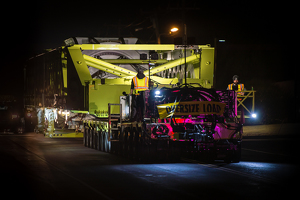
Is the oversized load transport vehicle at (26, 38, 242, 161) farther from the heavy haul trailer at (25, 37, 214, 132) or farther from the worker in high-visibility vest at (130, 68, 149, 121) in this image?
the worker in high-visibility vest at (130, 68, 149, 121)

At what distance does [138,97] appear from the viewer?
14.7 m

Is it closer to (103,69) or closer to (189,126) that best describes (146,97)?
(189,126)

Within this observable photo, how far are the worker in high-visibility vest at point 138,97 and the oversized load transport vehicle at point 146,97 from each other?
9.7 inches

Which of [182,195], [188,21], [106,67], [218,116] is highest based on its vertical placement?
[188,21]

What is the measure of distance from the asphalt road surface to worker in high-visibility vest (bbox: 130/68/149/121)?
4.36 ft

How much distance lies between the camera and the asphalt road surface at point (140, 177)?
8.91m

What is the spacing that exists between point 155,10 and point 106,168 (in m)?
27.5

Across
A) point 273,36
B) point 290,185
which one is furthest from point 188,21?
point 290,185

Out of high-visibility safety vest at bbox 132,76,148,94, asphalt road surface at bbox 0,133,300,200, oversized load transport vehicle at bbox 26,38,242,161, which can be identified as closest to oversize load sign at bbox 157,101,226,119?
oversized load transport vehicle at bbox 26,38,242,161

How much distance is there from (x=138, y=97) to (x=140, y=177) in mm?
4201

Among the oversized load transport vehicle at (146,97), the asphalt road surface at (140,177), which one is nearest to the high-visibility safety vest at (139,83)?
the oversized load transport vehicle at (146,97)

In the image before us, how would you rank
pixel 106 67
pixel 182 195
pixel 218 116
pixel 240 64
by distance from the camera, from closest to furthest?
pixel 182 195 < pixel 218 116 < pixel 106 67 < pixel 240 64

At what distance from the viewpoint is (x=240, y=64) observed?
109 ft

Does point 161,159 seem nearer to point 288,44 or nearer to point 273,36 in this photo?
point 288,44
